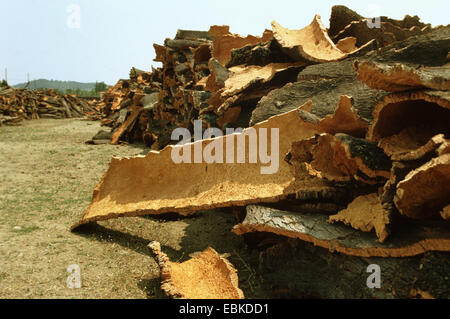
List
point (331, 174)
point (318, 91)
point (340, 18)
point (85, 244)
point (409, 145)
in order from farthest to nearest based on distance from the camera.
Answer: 1. point (340, 18)
2. point (318, 91)
3. point (85, 244)
4. point (331, 174)
5. point (409, 145)

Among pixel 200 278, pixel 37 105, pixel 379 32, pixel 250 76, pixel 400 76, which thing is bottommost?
pixel 200 278

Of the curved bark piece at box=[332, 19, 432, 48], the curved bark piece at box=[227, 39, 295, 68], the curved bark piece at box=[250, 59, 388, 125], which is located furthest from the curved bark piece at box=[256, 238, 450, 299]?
the curved bark piece at box=[332, 19, 432, 48]

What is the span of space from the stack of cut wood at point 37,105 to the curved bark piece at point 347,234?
13.5 m

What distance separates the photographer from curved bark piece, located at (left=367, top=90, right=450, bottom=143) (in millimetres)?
1653

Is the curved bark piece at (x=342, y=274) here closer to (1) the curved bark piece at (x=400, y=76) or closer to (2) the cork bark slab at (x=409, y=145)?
(2) the cork bark slab at (x=409, y=145)

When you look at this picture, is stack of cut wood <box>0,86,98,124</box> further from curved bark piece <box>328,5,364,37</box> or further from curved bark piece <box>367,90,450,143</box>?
curved bark piece <box>367,90,450,143</box>

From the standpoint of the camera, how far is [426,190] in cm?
138

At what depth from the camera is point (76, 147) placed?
23.1 feet

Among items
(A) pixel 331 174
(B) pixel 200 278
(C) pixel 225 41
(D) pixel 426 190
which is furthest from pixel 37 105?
(D) pixel 426 190

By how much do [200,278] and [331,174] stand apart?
37.7 inches

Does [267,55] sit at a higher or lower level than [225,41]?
lower

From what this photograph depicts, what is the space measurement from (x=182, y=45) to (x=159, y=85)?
6.59ft

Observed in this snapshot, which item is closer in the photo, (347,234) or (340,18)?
(347,234)

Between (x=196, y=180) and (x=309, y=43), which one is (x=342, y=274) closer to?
(x=196, y=180)
